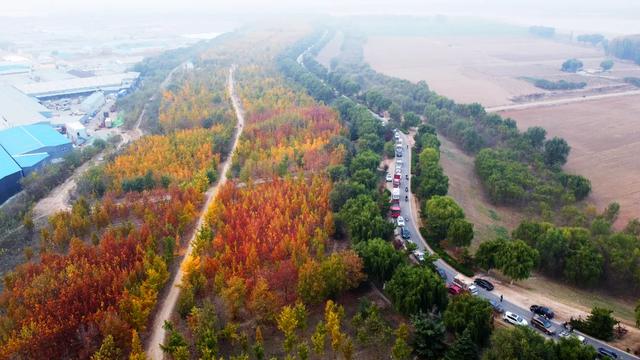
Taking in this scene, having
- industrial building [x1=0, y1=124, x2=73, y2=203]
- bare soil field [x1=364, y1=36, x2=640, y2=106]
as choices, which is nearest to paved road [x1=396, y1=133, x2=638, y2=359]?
bare soil field [x1=364, y1=36, x2=640, y2=106]

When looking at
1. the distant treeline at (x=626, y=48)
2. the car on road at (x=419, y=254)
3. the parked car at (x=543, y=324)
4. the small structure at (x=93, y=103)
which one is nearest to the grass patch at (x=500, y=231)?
the car on road at (x=419, y=254)

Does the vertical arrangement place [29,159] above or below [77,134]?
above

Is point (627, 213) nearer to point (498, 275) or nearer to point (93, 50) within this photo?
point (498, 275)

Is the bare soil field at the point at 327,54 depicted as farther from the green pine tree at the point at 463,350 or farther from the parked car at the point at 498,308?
the green pine tree at the point at 463,350

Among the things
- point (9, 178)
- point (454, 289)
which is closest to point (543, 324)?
point (454, 289)

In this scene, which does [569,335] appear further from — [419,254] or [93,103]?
[93,103]
